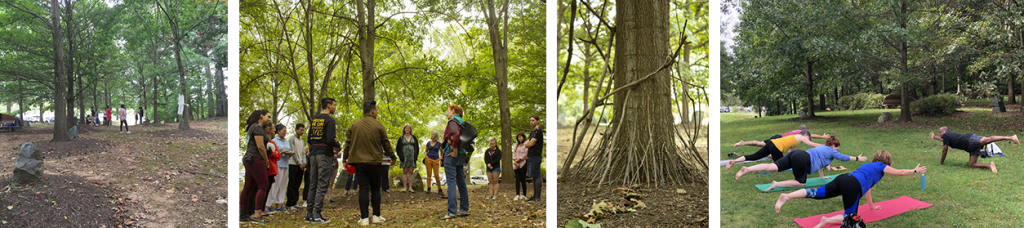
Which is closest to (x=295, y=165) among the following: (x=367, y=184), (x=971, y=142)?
(x=367, y=184)

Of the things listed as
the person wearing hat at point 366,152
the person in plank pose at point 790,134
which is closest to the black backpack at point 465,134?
the person wearing hat at point 366,152

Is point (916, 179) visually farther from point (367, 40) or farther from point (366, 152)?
point (367, 40)

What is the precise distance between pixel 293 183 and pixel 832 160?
4.92 meters

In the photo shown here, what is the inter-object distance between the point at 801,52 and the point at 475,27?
318cm

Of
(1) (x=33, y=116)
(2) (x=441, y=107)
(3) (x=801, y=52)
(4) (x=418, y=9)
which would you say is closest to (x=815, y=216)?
(3) (x=801, y=52)

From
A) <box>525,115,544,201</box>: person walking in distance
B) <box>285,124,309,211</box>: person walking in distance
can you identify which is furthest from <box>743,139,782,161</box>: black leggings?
<box>285,124,309,211</box>: person walking in distance

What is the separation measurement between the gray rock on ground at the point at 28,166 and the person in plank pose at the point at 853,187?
5.99 metres

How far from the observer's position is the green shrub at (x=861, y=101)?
4.36m

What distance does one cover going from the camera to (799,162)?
13.8 ft

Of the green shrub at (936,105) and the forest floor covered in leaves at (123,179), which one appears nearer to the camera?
the forest floor covered in leaves at (123,179)

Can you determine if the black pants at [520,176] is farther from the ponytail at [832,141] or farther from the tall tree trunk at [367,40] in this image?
the ponytail at [832,141]

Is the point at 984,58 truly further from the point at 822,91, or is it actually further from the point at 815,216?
the point at 815,216

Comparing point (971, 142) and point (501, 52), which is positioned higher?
point (501, 52)

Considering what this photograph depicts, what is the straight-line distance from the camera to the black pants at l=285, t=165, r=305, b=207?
4.48 m
